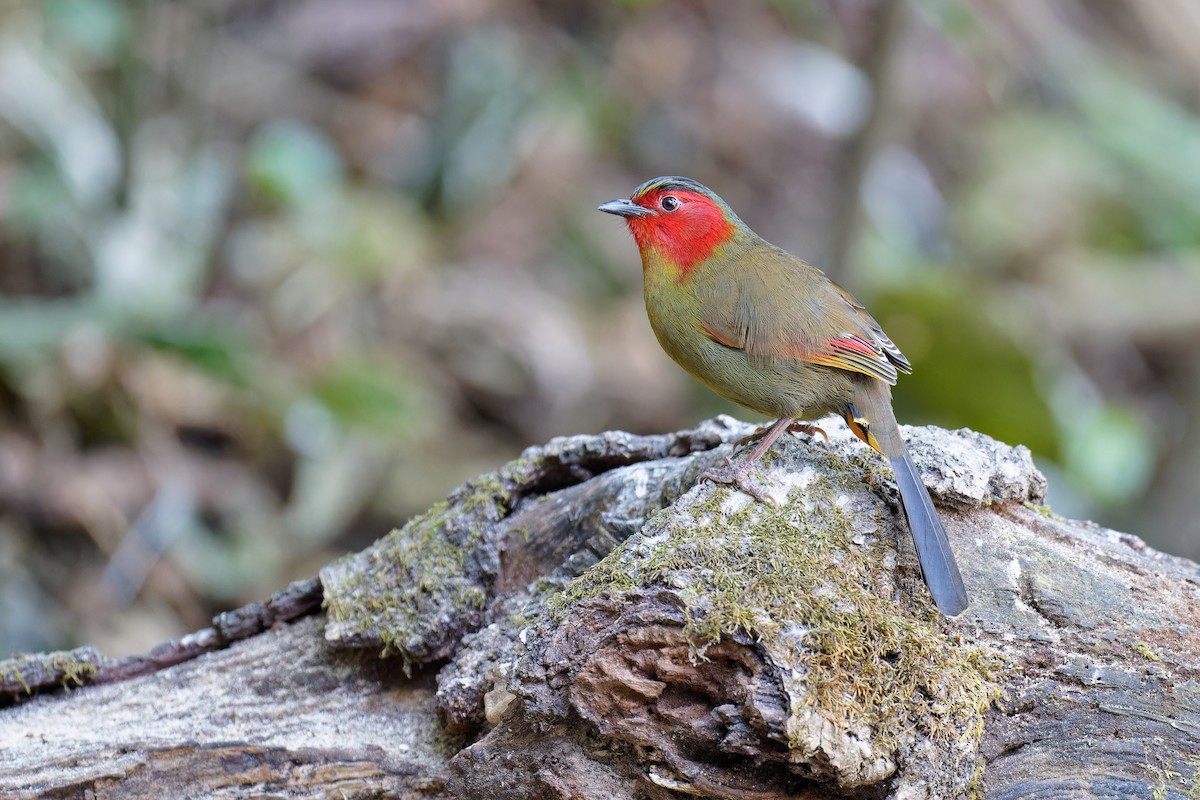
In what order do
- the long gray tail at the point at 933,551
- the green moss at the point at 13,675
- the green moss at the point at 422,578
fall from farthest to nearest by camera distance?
the green moss at the point at 13,675 → the green moss at the point at 422,578 → the long gray tail at the point at 933,551

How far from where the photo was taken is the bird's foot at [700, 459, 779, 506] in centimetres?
284

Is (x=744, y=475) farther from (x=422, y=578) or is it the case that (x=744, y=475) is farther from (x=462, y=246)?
(x=462, y=246)

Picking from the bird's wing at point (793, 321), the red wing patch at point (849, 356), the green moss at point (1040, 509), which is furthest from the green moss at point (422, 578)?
the green moss at point (1040, 509)

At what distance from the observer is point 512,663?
2607mm

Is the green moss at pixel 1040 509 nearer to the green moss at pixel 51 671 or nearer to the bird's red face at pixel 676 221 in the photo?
the bird's red face at pixel 676 221

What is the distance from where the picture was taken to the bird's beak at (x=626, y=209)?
12.7 ft

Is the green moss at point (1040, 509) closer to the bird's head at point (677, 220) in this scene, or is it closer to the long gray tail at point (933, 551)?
the long gray tail at point (933, 551)

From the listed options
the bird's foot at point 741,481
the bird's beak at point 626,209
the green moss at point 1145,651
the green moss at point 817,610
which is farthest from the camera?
the bird's beak at point 626,209

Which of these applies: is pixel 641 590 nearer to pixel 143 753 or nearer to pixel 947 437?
pixel 947 437

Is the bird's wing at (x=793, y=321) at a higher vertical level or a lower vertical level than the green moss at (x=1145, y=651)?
higher

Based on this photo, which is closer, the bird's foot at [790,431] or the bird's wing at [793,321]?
the bird's foot at [790,431]

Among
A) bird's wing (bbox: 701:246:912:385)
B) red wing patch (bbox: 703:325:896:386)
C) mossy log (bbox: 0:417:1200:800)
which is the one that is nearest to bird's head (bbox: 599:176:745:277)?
bird's wing (bbox: 701:246:912:385)

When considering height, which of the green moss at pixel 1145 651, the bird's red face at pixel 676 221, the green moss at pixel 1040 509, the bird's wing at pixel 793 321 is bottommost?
the green moss at pixel 1145 651

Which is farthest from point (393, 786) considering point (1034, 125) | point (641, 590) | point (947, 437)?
point (1034, 125)
